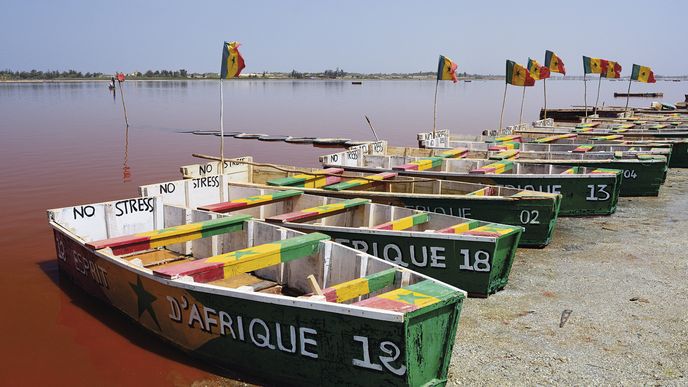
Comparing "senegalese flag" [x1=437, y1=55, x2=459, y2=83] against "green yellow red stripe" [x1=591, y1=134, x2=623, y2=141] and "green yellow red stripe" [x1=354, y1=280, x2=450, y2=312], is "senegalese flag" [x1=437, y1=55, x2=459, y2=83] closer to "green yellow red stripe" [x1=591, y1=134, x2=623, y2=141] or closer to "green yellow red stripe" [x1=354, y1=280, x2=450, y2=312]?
"green yellow red stripe" [x1=591, y1=134, x2=623, y2=141]

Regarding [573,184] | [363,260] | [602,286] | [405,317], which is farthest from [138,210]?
[573,184]

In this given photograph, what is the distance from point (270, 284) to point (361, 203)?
2.91m

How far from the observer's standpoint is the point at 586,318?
29.5ft

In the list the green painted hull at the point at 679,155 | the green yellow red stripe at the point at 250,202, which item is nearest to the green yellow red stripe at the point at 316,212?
the green yellow red stripe at the point at 250,202

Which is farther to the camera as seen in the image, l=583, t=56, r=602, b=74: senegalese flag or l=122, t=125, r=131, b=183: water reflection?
Answer: l=583, t=56, r=602, b=74: senegalese flag

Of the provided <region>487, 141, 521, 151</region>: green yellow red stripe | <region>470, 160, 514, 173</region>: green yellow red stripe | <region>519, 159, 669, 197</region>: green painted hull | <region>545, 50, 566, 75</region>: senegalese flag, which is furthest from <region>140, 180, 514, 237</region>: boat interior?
<region>545, 50, 566, 75</region>: senegalese flag

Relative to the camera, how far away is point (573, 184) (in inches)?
591

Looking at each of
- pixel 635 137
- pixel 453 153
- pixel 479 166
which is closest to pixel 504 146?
pixel 453 153

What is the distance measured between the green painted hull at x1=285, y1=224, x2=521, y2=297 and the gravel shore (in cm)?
39

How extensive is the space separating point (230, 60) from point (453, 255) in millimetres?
8068

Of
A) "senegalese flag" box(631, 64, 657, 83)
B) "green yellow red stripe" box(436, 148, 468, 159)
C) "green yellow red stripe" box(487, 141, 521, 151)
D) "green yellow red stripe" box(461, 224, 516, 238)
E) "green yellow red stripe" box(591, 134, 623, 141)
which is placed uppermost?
"senegalese flag" box(631, 64, 657, 83)

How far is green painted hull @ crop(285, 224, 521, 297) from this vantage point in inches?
365

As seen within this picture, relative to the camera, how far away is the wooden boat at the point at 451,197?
11883mm

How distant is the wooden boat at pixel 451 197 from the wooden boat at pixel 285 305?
3.87 meters
